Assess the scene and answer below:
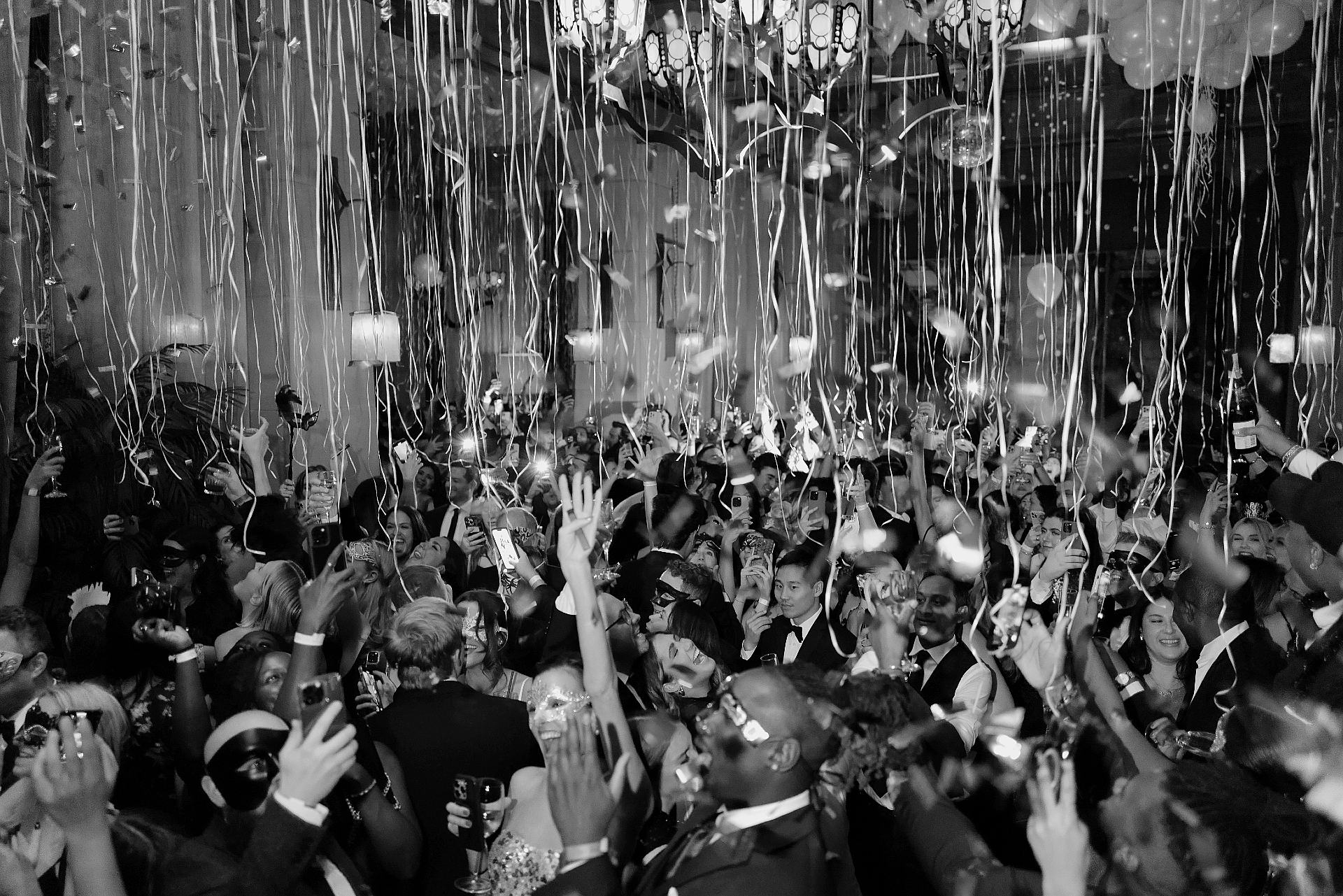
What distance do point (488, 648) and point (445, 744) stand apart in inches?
27.2

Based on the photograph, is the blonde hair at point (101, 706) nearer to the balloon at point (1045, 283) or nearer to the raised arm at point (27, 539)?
the raised arm at point (27, 539)

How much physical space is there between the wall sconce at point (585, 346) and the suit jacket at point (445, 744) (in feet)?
32.8

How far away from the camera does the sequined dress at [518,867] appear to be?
7.32 feet

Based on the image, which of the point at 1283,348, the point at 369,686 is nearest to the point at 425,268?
the point at 1283,348

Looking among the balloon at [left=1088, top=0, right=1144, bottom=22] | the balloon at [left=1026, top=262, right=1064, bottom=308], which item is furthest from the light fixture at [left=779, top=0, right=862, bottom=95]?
the balloon at [left=1026, top=262, right=1064, bottom=308]

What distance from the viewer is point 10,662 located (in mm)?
2975

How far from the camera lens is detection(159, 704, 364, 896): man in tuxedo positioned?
1.83 meters

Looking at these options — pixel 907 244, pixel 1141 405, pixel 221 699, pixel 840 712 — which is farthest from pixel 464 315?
pixel 840 712

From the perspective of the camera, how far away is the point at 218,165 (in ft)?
24.6

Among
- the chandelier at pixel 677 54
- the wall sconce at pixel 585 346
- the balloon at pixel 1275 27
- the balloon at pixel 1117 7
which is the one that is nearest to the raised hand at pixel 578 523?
the chandelier at pixel 677 54

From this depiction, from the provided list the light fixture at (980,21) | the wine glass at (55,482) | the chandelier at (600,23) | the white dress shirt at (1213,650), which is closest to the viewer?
the white dress shirt at (1213,650)

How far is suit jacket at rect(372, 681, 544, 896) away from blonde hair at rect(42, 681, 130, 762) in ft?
1.91

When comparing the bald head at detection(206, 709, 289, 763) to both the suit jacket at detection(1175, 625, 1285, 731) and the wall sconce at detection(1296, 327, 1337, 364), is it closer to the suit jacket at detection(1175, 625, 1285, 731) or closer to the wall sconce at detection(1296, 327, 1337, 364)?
the suit jacket at detection(1175, 625, 1285, 731)

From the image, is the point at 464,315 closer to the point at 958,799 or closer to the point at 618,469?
the point at 618,469
